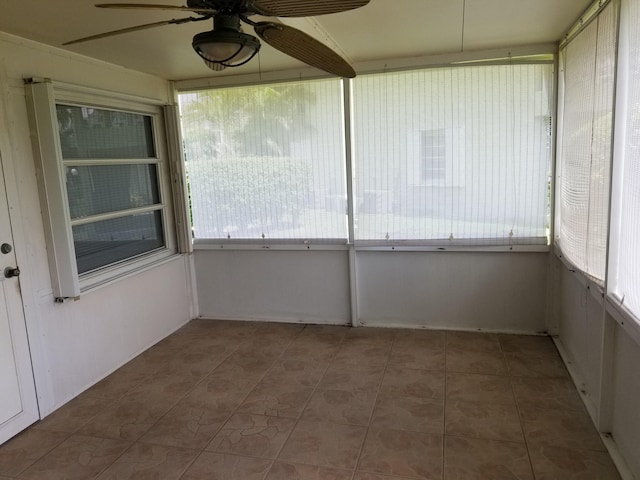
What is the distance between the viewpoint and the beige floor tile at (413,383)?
2.97 metres

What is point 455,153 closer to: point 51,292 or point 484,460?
point 484,460

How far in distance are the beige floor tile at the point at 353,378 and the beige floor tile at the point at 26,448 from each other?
1.59 metres

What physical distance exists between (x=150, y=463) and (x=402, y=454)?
1277 mm

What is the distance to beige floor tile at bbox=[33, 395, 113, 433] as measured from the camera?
279 centimetres

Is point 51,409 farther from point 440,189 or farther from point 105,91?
point 440,189

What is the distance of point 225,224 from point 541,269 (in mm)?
2725

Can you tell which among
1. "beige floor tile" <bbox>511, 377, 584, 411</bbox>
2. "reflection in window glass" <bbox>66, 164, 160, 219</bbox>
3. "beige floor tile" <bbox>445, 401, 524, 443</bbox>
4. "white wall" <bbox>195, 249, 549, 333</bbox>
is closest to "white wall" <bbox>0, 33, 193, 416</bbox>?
"reflection in window glass" <bbox>66, 164, 160, 219</bbox>

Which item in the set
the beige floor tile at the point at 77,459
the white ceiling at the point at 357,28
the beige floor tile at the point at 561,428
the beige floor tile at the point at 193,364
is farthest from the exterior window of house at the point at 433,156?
the beige floor tile at the point at 77,459

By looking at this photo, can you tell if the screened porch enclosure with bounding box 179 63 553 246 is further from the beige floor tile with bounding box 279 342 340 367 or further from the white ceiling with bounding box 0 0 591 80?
the beige floor tile with bounding box 279 342 340 367

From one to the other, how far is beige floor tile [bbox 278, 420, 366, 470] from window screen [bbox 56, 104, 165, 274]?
6.21ft

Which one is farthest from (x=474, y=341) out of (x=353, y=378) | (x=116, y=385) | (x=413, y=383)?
(x=116, y=385)

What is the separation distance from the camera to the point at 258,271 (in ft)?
14.5

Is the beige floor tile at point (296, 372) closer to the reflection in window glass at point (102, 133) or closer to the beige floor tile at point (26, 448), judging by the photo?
the beige floor tile at point (26, 448)

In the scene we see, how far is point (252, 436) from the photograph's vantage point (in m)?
2.60
